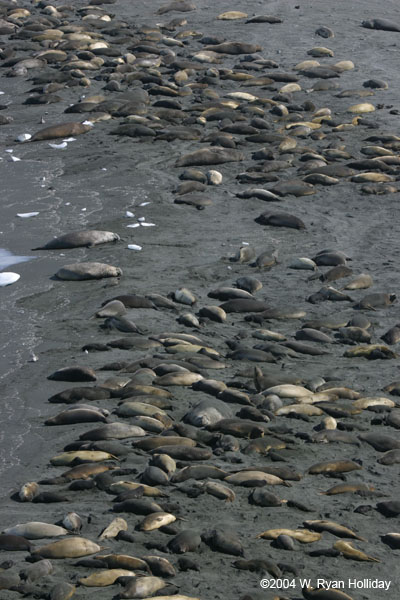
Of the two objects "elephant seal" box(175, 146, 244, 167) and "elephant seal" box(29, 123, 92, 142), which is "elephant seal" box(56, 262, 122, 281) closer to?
"elephant seal" box(175, 146, 244, 167)

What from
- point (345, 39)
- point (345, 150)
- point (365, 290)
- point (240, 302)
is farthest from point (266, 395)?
point (345, 39)

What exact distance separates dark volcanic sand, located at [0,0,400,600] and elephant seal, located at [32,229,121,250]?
80 millimetres

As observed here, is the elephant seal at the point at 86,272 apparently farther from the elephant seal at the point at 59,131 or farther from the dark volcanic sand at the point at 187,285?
the elephant seal at the point at 59,131

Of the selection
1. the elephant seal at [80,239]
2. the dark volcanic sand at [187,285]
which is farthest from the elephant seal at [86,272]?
the elephant seal at [80,239]

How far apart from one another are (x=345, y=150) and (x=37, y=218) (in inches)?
135

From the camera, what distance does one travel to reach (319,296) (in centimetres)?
709

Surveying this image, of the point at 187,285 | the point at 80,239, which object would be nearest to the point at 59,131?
the point at 80,239

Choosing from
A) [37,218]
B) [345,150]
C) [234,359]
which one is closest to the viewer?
[234,359]

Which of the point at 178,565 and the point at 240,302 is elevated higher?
the point at 178,565

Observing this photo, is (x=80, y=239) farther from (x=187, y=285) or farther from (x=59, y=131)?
(x=59, y=131)

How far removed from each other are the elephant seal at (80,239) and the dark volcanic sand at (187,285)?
0.26 feet

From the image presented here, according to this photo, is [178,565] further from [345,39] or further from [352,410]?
[345,39]

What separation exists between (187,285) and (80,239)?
1058 millimetres

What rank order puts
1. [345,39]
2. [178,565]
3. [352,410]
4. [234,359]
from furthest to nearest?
[345,39] < [234,359] < [352,410] < [178,565]
